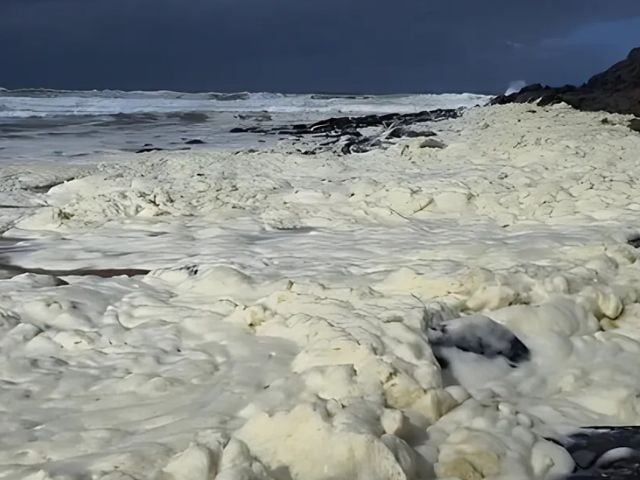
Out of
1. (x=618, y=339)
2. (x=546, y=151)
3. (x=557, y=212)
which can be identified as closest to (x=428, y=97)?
(x=546, y=151)

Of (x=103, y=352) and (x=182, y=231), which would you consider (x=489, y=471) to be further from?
(x=182, y=231)

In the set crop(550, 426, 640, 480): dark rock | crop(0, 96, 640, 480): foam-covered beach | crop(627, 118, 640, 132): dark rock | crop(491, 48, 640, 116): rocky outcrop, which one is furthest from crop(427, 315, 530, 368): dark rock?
crop(491, 48, 640, 116): rocky outcrop

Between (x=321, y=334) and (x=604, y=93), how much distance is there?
16.1 metres

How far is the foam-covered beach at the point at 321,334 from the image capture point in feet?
8.01

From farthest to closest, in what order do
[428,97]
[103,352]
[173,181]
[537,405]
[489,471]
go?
1. [428,97]
2. [173,181]
3. [103,352]
4. [537,405]
5. [489,471]

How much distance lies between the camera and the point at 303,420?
2445mm

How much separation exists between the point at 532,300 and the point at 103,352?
6.60ft

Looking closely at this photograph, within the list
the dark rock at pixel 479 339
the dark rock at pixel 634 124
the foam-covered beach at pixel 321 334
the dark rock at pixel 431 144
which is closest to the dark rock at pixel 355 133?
the dark rock at pixel 431 144

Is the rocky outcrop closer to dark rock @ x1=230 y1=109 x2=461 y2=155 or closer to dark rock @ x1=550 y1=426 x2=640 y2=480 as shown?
dark rock @ x1=230 y1=109 x2=461 y2=155

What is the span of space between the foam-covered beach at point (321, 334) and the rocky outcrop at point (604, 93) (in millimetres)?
9428

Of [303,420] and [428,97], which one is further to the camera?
[428,97]

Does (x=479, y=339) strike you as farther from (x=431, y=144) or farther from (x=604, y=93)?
(x=604, y=93)

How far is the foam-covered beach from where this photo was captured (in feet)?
8.01

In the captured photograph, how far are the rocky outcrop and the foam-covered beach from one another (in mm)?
9428
